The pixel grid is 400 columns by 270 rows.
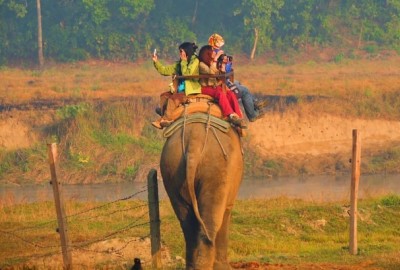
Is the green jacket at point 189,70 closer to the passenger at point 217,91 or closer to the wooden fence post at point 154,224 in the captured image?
the passenger at point 217,91

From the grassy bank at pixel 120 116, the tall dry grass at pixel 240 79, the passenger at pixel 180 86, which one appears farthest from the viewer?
the tall dry grass at pixel 240 79

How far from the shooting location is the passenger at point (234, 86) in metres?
12.8

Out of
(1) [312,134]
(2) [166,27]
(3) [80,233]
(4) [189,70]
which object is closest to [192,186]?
(4) [189,70]

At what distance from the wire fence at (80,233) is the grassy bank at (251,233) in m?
0.01

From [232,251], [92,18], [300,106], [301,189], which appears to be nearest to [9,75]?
[92,18]

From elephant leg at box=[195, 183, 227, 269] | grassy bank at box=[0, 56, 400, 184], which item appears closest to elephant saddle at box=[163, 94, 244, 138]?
elephant leg at box=[195, 183, 227, 269]

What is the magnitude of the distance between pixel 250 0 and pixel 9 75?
42.8ft

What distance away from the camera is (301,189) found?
28.6 metres

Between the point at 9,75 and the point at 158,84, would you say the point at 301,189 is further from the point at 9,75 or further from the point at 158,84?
the point at 9,75

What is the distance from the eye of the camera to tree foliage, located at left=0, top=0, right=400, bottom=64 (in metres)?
56.7

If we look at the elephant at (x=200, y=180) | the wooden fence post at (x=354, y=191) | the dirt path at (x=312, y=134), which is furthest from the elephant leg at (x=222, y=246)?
the dirt path at (x=312, y=134)

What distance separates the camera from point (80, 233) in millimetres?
17062

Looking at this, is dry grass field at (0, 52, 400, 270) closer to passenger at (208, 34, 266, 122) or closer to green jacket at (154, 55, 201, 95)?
passenger at (208, 34, 266, 122)

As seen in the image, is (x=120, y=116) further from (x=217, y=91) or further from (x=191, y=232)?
(x=191, y=232)
